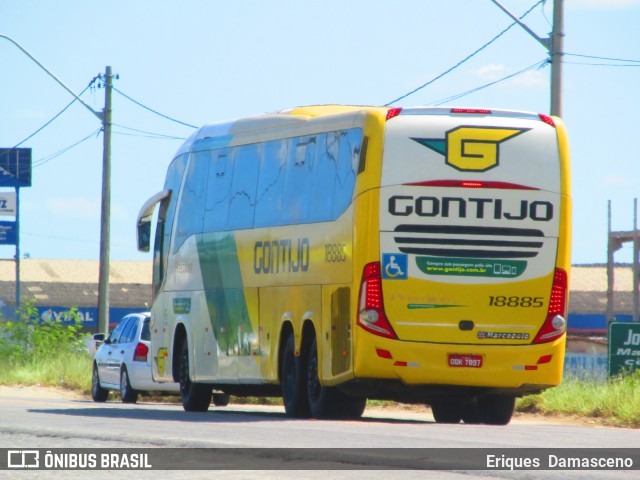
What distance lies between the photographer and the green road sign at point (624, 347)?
22.9 meters

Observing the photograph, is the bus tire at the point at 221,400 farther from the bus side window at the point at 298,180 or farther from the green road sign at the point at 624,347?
the bus side window at the point at 298,180

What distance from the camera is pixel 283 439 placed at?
1266 cm

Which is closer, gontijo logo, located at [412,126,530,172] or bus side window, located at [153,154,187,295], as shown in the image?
gontijo logo, located at [412,126,530,172]

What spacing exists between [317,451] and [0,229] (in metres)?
40.1

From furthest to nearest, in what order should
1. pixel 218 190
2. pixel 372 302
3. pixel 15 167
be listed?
pixel 15 167 < pixel 218 190 < pixel 372 302

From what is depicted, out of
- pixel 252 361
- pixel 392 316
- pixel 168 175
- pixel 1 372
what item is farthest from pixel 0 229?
pixel 392 316

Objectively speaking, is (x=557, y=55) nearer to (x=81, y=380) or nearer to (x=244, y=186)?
(x=244, y=186)

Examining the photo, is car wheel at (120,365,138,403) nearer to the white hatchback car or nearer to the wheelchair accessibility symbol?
the white hatchback car

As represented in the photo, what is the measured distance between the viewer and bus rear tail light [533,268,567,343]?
17016 mm

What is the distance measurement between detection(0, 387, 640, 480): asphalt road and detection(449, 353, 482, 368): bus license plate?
979 mm

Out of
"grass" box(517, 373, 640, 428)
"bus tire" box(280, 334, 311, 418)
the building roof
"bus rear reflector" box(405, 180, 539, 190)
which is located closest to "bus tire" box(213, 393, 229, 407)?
"grass" box(517, 373, 640, 428)

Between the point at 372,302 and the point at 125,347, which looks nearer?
the point at 372,302

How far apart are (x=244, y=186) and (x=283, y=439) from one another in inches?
313

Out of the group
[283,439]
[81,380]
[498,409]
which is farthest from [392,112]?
[81,380]
